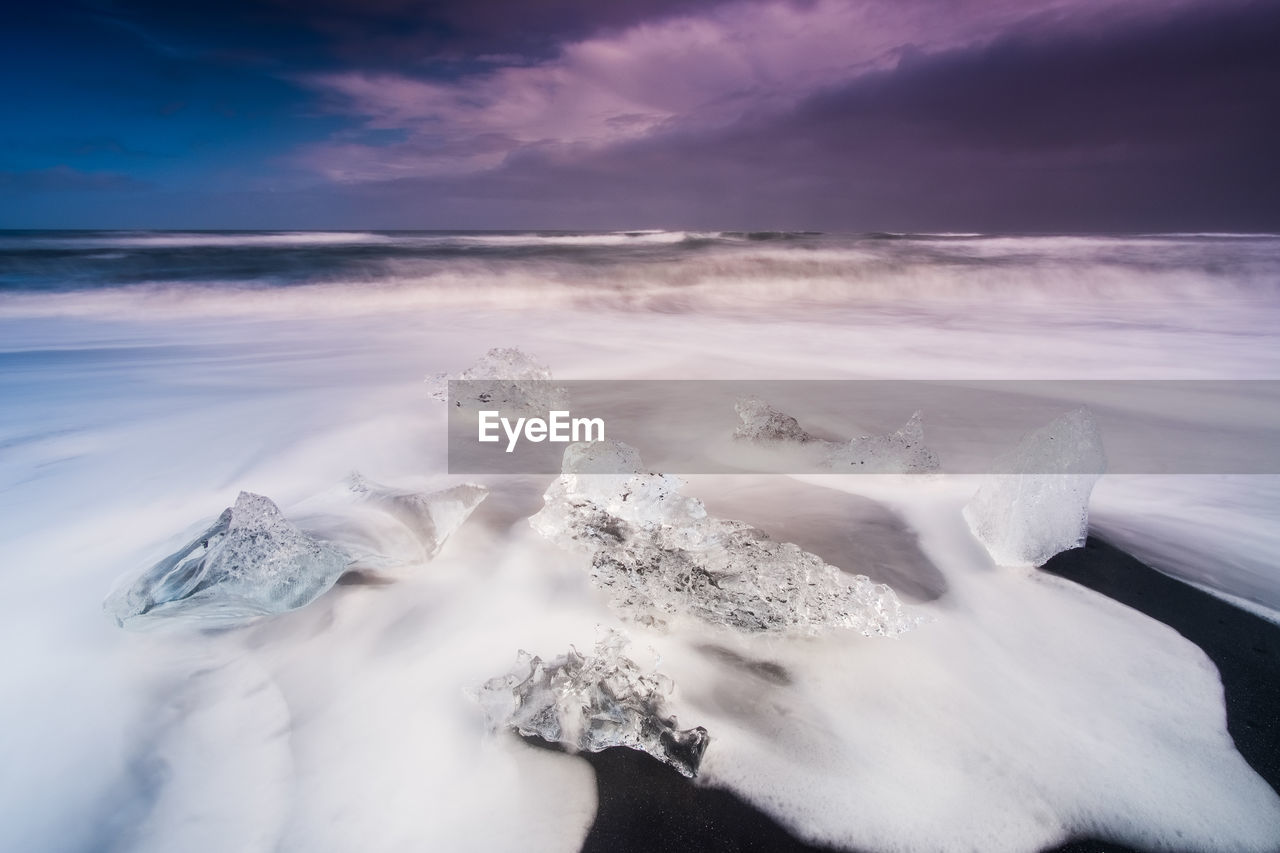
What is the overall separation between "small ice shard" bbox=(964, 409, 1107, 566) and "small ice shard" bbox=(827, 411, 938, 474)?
571 millimetres

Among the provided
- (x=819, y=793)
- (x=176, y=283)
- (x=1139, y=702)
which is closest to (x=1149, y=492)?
(x=1139, y=702)

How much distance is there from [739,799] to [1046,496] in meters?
1.42

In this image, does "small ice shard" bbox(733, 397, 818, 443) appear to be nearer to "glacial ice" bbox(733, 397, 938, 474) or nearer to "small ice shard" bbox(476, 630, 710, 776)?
"glacial ice" bbox(733, 397, 938, 474)

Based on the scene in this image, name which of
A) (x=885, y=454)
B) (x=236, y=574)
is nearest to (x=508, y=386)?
(x=885, y=454)

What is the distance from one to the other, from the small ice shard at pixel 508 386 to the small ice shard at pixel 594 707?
2187 millimetres

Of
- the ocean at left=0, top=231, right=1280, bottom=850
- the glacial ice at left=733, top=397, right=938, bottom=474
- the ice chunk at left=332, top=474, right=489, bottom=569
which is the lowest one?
the ocean at left=0, top=231, right=1280, bottom=850

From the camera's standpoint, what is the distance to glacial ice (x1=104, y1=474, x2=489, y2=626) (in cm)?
154

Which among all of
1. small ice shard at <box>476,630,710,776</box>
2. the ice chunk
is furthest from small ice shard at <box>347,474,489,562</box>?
small ice shard at <box>476,630,710,776</box>

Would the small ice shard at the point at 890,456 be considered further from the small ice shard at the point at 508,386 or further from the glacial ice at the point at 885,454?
the small ice shard at the point at 508,386

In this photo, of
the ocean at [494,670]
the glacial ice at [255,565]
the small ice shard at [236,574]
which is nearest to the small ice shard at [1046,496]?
the ocean at [494,670]

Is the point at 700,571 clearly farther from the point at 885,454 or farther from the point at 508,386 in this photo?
the point at 508,386

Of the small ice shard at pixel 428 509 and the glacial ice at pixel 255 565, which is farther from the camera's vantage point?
the small ice shard at pixel 428 509

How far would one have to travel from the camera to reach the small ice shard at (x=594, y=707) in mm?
1260

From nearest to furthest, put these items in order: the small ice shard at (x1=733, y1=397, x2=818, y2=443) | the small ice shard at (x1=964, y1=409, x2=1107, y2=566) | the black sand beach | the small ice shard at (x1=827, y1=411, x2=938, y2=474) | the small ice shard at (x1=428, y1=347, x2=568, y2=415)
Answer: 1. the black sand beach
2. the small ice shard at (x1=964, y1=409, x2=1107, y2=566)
3. the small ice shard at (x1=827, y1=411, x2=938, y2=474)
4. the small ice shard at (x1=733, y1=397, x2=818, y2=443)
5. the small ice shard at (x1=428, y1=347, x2=568, y2=415)
